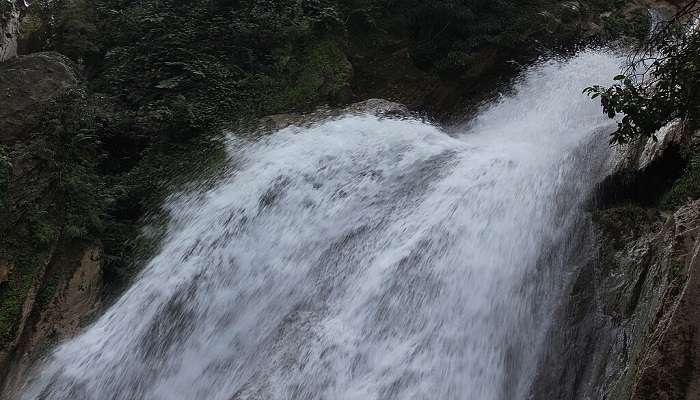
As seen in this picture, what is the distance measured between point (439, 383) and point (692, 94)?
3.81 meters

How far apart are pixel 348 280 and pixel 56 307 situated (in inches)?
149

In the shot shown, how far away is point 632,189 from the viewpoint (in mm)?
6734

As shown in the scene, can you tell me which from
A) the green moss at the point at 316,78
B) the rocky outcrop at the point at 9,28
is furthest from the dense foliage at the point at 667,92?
the rocky outcrop at the point at 9,28

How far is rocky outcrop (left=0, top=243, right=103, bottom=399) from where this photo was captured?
19.9ft

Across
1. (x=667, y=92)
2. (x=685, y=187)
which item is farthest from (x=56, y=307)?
(x=685, y=187)

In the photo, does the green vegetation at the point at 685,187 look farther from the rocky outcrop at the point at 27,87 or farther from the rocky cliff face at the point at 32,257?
the rocky outcrop at the point at 27,87

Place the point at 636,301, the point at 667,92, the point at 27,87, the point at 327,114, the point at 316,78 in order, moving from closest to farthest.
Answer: the point at 636,301, the point at 667,92, the point at 27,87, the point at 327,114, the point at 316,78

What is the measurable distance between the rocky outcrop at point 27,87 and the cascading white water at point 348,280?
256cm

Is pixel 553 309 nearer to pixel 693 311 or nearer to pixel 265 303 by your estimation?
pixel 693 311

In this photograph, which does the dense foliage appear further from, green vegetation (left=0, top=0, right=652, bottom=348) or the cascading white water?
green vegetation (left=0, top=0, right=652, bottom=348)

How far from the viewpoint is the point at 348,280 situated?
21.5 feet

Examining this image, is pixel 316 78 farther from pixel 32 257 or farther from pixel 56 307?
pixel 56 307

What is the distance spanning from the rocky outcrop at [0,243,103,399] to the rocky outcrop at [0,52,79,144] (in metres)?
2.22

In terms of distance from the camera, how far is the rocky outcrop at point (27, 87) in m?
7.83
